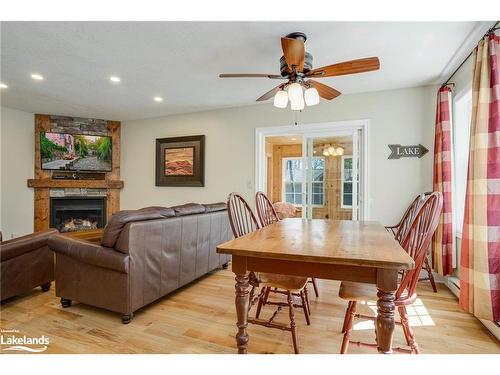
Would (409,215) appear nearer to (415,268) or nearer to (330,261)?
(415,268)

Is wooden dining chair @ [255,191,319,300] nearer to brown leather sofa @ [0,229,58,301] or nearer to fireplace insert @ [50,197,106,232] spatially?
brown leather sofa @ [0,229,58,301]

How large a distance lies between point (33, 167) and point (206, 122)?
3.46 m

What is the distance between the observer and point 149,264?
2.35 m

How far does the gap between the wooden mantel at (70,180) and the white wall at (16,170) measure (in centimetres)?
10

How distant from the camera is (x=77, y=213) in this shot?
17.9ft

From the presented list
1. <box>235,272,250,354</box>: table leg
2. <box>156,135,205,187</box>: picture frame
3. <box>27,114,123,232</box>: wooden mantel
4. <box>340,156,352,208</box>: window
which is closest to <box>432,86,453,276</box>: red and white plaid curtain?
<box>340,156,352,208</box>: window

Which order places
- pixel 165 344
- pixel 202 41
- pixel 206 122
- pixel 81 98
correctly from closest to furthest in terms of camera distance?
pixel 165 344 → pixel 202 41 → pixel 81 98 → pixel 206 122

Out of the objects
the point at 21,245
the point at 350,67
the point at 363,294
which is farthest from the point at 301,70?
the point at 21,245

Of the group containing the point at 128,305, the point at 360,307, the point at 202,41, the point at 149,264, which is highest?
the point at 202,41

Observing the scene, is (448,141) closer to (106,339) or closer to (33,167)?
(106,339)

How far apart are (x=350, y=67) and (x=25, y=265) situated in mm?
3489

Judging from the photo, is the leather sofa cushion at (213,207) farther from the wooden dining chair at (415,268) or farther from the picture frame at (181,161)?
the wooden dining chair at (415,268)

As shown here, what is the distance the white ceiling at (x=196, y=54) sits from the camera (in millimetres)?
2299
